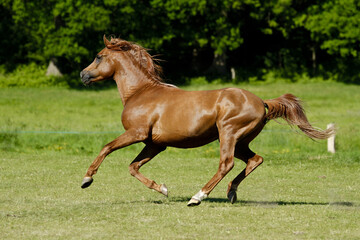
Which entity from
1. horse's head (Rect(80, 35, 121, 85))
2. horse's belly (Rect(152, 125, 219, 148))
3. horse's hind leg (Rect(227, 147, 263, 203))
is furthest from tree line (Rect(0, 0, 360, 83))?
horse's belly (Rect(152, 125, 219, 148))

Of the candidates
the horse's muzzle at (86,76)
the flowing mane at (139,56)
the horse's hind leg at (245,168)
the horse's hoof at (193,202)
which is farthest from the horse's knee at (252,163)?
the horse's muzzle at (86,76)

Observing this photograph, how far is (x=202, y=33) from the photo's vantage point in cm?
4484

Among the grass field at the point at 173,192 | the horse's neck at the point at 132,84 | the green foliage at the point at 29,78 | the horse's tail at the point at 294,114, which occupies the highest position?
the horse's neck at the point at 132,84

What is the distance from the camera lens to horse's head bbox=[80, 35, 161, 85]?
1002 cm

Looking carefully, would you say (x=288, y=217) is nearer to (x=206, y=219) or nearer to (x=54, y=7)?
(x=206, y=219)

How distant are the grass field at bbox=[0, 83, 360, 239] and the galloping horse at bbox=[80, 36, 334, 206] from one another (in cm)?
65

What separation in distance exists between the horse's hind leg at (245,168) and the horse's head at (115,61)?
180 centimetres

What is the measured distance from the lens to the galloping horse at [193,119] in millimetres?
9109

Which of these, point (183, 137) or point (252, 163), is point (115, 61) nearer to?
point (183, 137)

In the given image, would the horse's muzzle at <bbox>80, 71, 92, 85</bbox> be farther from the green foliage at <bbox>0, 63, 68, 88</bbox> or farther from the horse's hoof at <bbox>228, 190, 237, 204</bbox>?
the green foliage at <bbox>0, 63, 68, 88</bbox>

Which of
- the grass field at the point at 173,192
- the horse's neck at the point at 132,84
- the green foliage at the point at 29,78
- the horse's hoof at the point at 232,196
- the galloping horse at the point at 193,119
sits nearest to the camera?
the grass field at the point at 173,192

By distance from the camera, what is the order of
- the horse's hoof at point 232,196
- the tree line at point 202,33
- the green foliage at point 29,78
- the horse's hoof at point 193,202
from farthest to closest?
the green foliage at point 29,78
the tree line at point 202,33
the horse's hoof at point 232,196
the horse's hoof at point 193,202

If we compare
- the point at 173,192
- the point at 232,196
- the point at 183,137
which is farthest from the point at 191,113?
the point at 173,192

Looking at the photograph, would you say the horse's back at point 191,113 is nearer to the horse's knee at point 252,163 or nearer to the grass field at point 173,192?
the horse's knee at point 252,163
